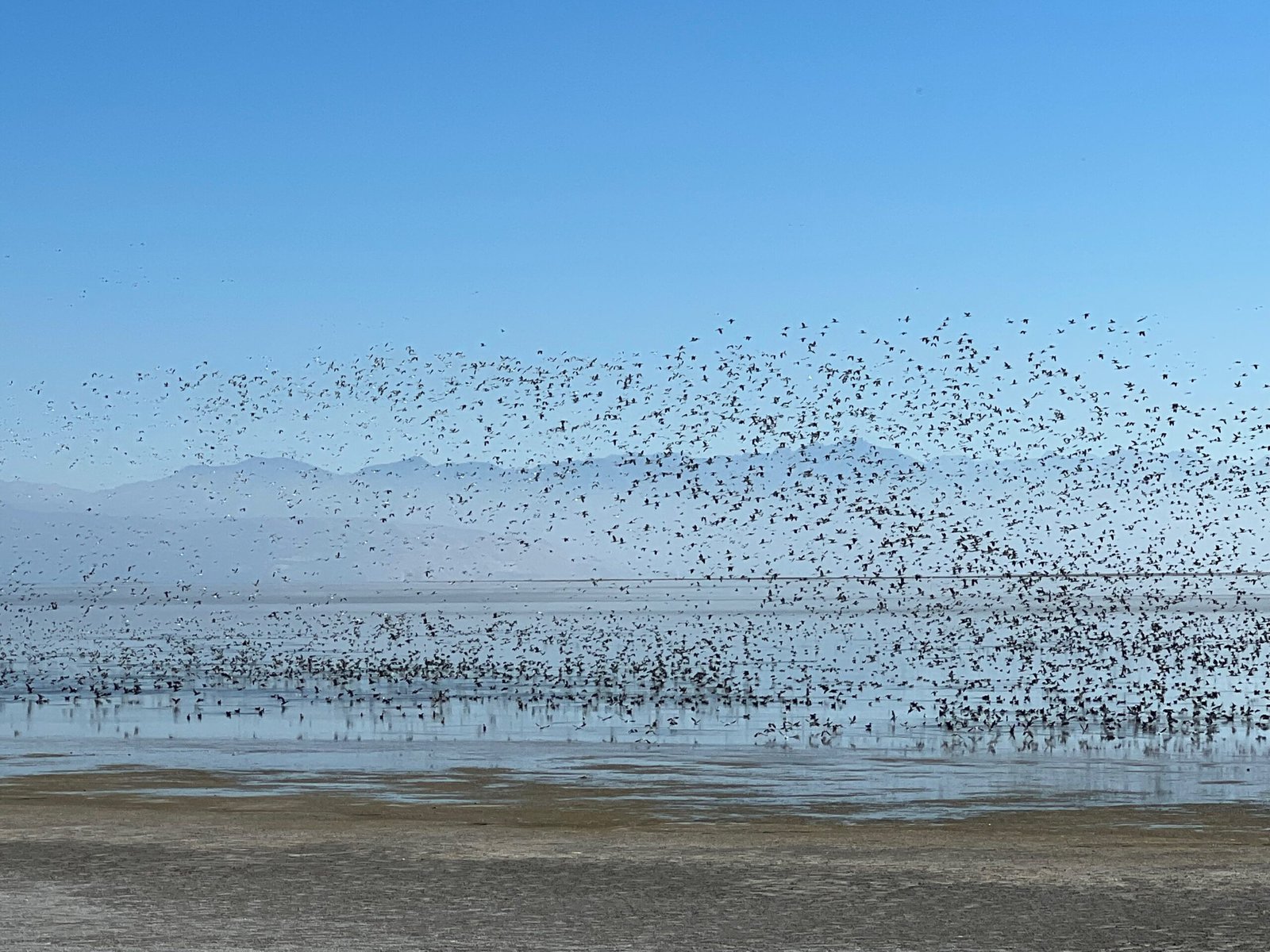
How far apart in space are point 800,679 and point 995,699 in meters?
9.00

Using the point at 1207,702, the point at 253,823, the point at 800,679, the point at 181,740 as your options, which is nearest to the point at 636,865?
the point at 253,823

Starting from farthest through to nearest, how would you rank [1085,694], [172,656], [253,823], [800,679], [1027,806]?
[172,656]
[800,679]
[1085,694]
[1027,806]
[253,823]

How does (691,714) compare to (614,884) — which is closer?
(614,884)

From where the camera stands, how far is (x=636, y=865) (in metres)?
16.6

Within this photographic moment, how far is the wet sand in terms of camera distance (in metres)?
13.0

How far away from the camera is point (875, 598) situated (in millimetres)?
191000

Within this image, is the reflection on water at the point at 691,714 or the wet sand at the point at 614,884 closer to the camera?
the wet sand at the point at 614,884

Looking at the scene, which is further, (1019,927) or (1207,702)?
(1207,702)

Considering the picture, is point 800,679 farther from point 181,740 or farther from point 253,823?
point 253,823

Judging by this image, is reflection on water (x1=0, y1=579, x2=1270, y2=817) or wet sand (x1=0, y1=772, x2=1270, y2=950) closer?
wet sand (x1=0, y1=772, x2=1270, y2=950)

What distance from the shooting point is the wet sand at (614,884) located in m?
13.0

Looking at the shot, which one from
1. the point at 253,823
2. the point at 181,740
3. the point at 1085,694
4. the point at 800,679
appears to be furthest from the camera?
the point at 800,679

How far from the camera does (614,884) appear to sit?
1548 centimetres

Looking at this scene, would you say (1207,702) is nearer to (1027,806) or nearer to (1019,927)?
(1027,806)
